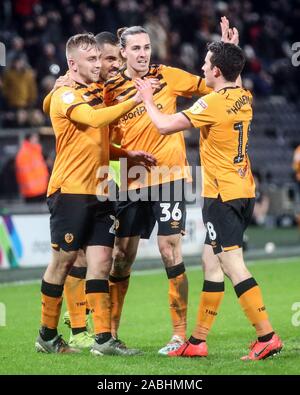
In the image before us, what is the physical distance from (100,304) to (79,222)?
670 mm

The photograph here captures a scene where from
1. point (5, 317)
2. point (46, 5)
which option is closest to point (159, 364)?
point (5, 317)

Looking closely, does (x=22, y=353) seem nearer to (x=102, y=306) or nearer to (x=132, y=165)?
(x=102, y=306)

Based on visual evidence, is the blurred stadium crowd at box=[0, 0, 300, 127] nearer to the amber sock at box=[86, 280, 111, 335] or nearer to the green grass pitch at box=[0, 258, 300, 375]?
the green grass pitch at box=[0, 258, 300, 375]

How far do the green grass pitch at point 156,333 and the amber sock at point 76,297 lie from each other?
0.44 metres

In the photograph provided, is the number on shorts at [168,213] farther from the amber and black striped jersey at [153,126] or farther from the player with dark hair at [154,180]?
the amber and black striped jersey at [153,126]

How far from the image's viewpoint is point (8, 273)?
14836 mm

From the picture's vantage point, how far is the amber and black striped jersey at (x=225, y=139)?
754 centimetres

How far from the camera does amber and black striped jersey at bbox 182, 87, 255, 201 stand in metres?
7.54

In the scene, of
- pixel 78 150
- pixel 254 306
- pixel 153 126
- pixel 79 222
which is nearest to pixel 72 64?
pixel 78 150

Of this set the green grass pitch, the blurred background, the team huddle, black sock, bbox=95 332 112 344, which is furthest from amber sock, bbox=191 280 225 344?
the blurred background

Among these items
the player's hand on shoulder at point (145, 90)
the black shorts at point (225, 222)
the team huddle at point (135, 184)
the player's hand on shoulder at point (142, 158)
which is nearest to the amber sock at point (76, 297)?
the team huddle at point (135, 184)

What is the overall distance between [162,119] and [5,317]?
3809mm

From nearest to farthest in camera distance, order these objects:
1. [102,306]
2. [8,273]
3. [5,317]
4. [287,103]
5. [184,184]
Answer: [102,306]
[184,184]
[5,317]
[8,273]
[287,103]

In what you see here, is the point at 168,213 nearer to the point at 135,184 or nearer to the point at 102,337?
the point at 135,184
